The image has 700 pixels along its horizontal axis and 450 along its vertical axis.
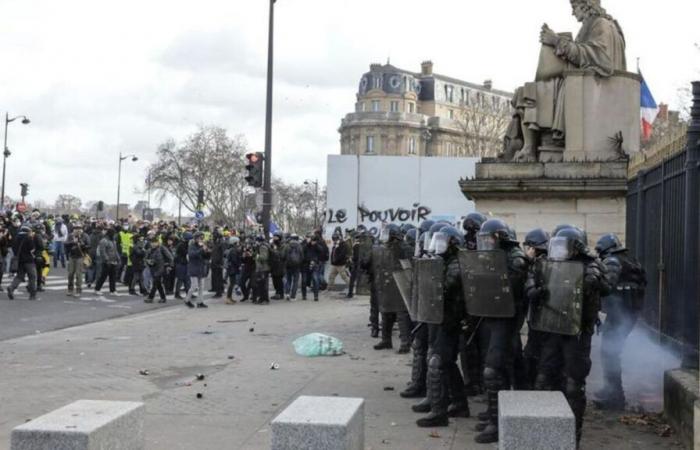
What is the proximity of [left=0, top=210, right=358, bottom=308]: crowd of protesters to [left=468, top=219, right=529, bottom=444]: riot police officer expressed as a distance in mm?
12582

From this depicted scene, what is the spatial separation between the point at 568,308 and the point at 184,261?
15522 millimetres

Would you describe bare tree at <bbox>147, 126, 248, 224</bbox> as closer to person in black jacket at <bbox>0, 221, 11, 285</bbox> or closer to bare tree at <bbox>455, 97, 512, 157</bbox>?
bare tree at <bbox>455, 97, 512, 157</bbox>

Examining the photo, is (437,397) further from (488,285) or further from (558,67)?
(558,67)

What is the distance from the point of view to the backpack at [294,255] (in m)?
21.0

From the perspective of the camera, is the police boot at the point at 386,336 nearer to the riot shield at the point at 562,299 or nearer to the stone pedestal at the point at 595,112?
the stone pedestal at the point at 595,112

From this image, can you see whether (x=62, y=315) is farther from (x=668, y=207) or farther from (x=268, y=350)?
(x=668, y=207)

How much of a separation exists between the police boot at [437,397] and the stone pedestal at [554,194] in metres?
5.07

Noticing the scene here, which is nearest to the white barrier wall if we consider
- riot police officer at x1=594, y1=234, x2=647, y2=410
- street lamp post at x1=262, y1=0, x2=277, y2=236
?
street lamp post at x1=262, y1=0, x2=277, y2=236

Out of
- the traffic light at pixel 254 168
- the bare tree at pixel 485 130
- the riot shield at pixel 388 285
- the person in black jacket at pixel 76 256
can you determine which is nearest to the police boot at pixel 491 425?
the riot shield at pixel 388 285

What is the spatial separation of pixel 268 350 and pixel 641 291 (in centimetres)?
560

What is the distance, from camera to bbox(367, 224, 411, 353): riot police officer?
1098 centimetres

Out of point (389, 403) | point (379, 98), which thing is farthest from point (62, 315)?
point (379, 98)

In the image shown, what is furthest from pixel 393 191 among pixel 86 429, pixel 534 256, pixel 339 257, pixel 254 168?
pixel 86 429

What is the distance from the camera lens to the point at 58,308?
17.4 meters
